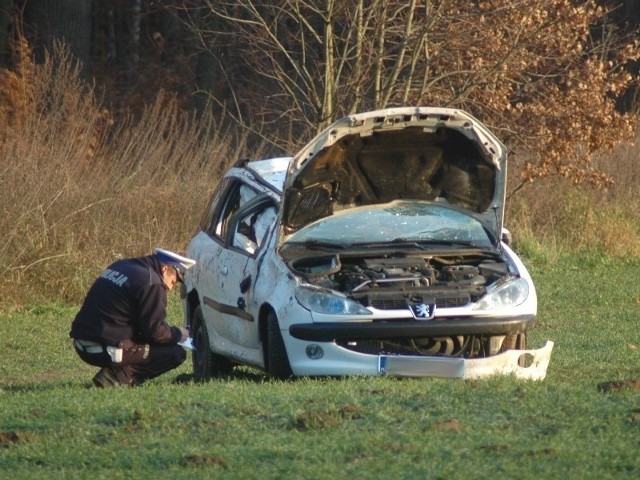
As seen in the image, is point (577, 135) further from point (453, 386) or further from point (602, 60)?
point (453, 386)

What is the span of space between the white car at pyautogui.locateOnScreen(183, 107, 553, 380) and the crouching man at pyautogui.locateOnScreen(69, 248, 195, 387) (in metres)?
0.60

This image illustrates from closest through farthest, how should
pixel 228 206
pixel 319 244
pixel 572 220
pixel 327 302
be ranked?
pixel 327 302, pixel 319 244, pixel 228 206, pixel 572 220

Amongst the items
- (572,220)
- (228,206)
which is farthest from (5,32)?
(228,206)

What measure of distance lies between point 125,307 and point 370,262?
1.75m

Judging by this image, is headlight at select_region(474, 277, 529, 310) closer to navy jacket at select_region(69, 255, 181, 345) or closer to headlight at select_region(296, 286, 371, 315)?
headlight at select_region(296, 286, 371, 315)

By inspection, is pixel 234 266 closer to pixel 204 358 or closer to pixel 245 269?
pixel 245 269

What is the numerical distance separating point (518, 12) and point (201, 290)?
30.8 ft

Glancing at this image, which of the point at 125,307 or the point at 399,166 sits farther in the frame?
the point at 399,166

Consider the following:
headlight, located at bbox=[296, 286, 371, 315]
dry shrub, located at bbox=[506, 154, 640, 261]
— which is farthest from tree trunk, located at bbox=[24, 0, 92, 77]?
→ headlight, located at bbox=[296, 286, 371, 315]

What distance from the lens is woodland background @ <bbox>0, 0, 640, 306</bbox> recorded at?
16953 mm

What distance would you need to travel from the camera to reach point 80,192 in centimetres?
1752

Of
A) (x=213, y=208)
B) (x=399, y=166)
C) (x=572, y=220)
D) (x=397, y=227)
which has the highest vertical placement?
(x=399, y=166)

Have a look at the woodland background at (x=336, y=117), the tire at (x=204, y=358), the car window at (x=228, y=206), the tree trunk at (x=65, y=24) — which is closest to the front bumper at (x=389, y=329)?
the tire at (x=204, y=358)

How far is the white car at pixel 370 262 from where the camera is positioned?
920 centimetres
